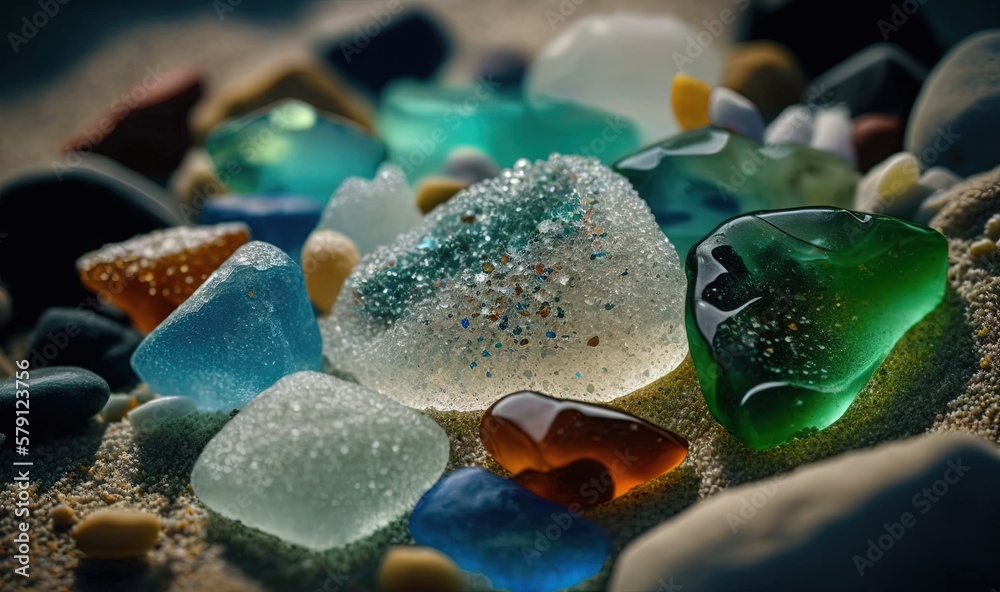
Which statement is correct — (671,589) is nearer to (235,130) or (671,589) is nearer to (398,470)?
(398,470)

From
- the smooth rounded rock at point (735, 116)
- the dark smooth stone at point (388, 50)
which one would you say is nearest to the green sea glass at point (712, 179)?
the smooth rounded rock at point (735, 116)

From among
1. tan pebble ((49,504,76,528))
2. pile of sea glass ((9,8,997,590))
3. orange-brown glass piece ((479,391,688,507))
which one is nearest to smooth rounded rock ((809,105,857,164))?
pile of sea glass ((9,8,997,590))

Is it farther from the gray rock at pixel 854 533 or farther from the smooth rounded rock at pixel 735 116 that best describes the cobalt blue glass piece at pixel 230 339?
the smooth rounded rock at pixel 735 116

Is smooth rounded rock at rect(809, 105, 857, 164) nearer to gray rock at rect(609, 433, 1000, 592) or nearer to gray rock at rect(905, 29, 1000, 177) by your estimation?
gray rock at rect(905, 29, 1000, 177)

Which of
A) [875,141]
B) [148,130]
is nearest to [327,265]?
[148,130]

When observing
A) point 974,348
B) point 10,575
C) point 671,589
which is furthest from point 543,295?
point 10,575

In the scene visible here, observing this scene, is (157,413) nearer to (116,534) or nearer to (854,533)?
(116,534)
